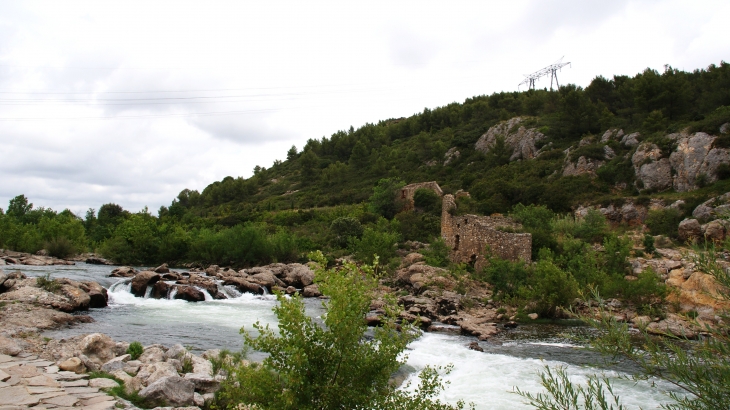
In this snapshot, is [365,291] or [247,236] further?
[247,236]

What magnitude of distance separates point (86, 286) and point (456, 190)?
121 ft

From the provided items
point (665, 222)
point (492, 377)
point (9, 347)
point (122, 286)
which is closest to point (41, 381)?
point (9, 347)

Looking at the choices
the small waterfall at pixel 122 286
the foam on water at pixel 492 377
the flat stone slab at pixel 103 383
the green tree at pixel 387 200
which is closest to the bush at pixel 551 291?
the foam on water at pixel 492 377

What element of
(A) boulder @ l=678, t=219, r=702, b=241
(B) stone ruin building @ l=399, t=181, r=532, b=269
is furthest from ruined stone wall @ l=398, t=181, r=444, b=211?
(A) boulder @ l=678, t=219, r=702, b=241

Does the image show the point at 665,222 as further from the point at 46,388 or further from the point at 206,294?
the point at 46,388

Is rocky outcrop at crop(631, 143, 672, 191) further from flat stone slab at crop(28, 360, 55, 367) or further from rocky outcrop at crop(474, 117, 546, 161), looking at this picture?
flat stone slab at crop(28, 360, 55, 367)

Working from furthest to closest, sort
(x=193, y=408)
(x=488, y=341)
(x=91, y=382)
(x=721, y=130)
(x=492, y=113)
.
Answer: (x=492, y=113), (x=721, y=130), (x=488, y=341), (x=91, y=382), (x=193, y=408)

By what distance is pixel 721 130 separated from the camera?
3594cm

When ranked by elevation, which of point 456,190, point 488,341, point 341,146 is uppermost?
point 341,146

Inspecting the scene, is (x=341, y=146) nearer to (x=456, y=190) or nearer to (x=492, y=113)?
(x=492, y=113)

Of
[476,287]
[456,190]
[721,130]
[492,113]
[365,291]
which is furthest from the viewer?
[492,113]

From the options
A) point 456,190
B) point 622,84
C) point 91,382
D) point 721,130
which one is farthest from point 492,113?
point 91,382

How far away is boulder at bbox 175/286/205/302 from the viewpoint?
75.0ft

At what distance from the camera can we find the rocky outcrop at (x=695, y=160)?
33312mm
